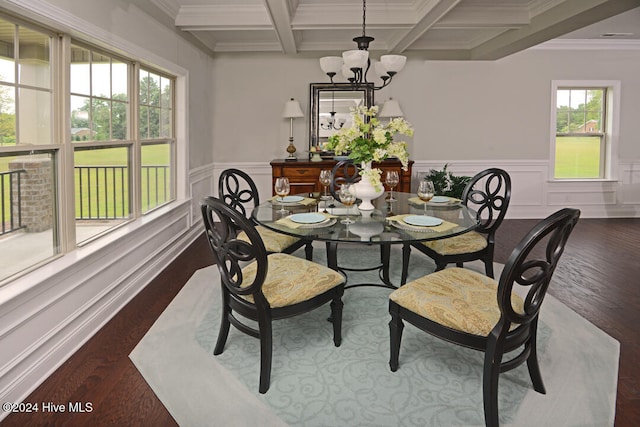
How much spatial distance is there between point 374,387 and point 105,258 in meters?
1.96

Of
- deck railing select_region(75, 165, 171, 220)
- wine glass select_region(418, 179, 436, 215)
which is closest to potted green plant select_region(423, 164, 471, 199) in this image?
wine glass select_region(418, 179, 436, 215)

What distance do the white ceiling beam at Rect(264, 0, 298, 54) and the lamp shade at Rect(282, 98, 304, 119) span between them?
0.68 metres

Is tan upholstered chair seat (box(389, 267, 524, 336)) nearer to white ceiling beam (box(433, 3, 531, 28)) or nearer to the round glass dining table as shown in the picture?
the round glass dining table

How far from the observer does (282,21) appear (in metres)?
4.28

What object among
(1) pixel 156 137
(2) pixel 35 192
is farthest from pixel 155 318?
(1) pixel 156 137

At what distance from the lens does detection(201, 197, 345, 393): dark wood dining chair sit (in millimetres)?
2129

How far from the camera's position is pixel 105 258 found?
3.09 meters

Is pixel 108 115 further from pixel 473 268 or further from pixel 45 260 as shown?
pixel 473 268

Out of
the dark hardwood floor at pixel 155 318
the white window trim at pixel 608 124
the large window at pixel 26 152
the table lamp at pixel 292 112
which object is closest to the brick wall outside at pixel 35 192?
the large window at pixel 26 152

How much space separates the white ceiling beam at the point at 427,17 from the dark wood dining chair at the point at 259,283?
258 centimetres

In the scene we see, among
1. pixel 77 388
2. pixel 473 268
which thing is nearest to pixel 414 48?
pixel 473 268

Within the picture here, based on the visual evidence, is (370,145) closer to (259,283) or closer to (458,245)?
(458,245)

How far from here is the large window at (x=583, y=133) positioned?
6.64m

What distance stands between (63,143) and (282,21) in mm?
2363
